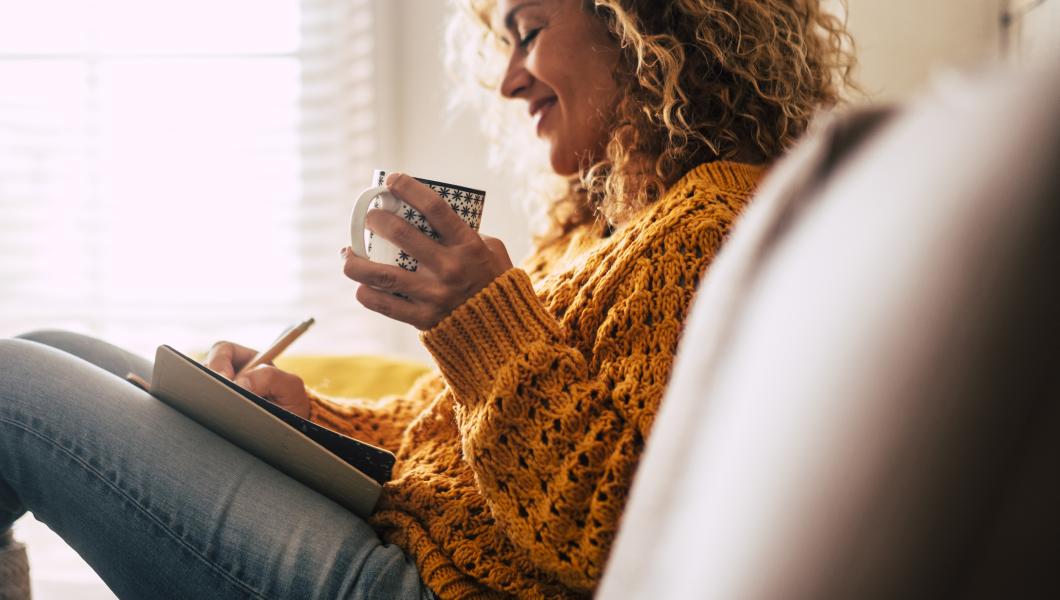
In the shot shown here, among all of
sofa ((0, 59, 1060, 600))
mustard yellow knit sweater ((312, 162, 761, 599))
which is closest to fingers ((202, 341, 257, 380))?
mustard yellow knit sweater ((312, 162, 761, 599))

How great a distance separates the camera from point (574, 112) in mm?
938

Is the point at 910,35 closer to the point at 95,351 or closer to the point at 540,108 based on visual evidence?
the point at 540,108

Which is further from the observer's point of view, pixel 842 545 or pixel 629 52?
pixel 629 52

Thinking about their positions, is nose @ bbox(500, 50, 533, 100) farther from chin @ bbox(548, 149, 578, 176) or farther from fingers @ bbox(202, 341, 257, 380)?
fingers @ bbox(202, 341, 257, 380)

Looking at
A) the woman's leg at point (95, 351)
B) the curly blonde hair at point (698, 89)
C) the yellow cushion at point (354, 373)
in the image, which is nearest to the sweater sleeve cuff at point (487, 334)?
the curly blonde hair at point (698, 89)

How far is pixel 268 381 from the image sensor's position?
35.7 inches

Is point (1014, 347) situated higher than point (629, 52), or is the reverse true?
point (629, 52)

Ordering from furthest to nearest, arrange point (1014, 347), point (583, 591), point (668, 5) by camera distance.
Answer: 1. point (668, 5)
2. point (583, 591)
3. point (1014, 347)

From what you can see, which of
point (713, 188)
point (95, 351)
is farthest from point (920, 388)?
point (95, 351)

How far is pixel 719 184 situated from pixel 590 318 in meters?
0.18

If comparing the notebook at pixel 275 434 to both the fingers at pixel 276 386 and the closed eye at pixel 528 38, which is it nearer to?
the fingers at pixel 276 386

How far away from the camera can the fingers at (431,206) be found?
65 centimetres

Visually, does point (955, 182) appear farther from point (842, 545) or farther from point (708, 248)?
point (708, 248)

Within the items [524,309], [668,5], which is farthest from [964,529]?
[668,5]
